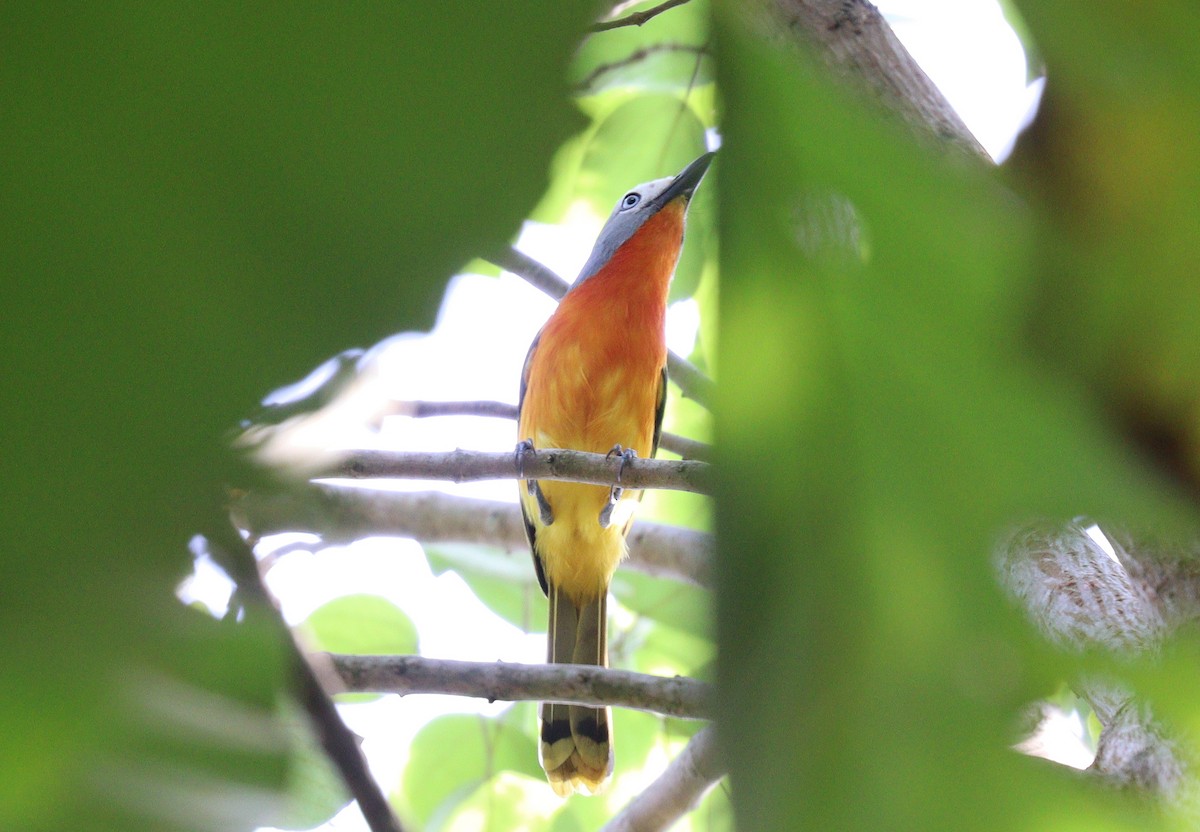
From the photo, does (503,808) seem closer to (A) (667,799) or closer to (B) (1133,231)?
(A) (667,799)

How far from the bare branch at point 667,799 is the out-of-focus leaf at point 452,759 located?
1.18ft

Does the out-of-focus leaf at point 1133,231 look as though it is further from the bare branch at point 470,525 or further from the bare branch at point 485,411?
the bare branch at point 470,525

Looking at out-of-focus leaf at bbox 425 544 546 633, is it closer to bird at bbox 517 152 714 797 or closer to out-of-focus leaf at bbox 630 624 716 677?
bird at bbox 517 152 714 797

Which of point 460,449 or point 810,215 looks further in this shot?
point 460,449

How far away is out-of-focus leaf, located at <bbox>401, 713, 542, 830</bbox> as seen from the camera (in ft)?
9.11

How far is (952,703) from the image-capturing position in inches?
7.4

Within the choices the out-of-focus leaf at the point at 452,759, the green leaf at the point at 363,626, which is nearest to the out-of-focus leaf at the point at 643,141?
the green leaf at the point at 363,626

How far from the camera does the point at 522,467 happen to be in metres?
2.39

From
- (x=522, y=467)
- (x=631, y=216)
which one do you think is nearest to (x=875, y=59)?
(x=522, y=467)

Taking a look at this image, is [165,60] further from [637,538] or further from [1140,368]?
[637,538]

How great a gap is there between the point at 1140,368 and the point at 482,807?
2.87 meters

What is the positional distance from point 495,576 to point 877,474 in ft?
12.4

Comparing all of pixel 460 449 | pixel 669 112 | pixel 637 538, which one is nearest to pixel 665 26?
pixel 669 112

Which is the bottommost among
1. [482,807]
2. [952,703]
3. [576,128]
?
[952,703]
